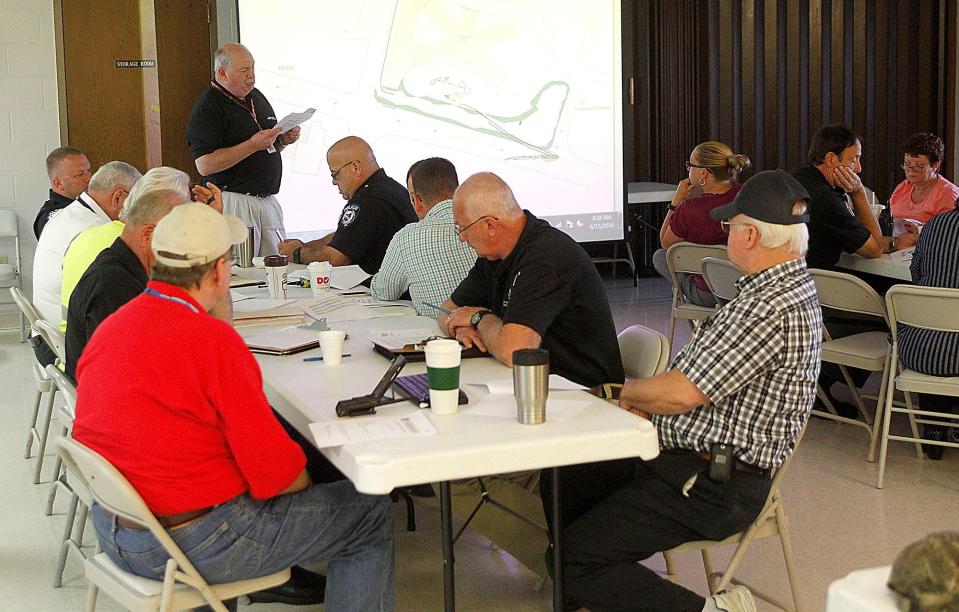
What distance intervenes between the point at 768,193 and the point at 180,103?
19.0ft

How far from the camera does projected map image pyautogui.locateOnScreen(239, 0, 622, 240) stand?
24.2 feet

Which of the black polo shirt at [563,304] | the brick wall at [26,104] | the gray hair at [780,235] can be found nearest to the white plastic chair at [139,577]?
the black polo shirt at [563,304]

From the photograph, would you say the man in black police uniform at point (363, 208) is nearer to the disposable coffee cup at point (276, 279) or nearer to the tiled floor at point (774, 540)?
the disposable coffee cup at point (276, 279)

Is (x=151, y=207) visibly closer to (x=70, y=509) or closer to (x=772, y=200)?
(x=70, y=509)

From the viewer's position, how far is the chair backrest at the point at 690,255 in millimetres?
5637

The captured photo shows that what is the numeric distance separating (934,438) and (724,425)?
7.89 ft

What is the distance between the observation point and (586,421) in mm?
2363

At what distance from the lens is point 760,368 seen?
263 cm

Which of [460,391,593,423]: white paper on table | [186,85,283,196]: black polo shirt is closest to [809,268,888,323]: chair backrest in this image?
[460,391,593,423]: white paper on table

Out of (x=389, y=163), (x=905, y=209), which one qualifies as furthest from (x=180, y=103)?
(x=905, y=209)

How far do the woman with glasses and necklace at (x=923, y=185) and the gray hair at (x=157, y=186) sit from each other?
13.8ft

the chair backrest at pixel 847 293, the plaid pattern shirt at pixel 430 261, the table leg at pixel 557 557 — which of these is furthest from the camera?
the chair backrest at pixel 847 293

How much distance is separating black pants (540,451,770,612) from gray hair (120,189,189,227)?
1511 mm

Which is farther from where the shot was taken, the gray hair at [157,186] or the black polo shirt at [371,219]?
the black polo shirt at [371,219]
